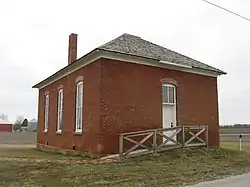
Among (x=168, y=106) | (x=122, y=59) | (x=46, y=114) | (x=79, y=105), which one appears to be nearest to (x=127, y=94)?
(x=122, y=59)

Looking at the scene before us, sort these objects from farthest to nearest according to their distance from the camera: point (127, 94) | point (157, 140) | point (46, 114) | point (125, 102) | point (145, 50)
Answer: point (46, 114)
point (145, 50)
point (157, 140)
point (127, 94)
point (125, 102)

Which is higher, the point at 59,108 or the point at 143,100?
the point at 143,100

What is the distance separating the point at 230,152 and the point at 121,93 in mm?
6982

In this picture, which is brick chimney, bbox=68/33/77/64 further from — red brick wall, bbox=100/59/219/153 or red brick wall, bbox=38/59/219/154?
red brick wall, bbox=100/59/219/153

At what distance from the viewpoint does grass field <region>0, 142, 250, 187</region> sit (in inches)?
422

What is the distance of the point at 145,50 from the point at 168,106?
11.3 feet

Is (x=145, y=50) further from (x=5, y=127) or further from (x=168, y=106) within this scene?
(x=5, y=127)

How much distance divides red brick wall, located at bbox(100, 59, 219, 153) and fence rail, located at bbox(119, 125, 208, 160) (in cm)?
69

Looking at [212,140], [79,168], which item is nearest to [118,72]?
[79,168]

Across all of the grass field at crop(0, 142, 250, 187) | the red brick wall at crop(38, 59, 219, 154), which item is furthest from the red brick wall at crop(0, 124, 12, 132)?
the grass field at crop(0, 142, 250, 187)

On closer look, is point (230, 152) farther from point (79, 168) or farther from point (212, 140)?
point (79, 168)

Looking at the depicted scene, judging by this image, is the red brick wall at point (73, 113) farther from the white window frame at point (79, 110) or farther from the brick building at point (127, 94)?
the white window frame at point (79, 110)

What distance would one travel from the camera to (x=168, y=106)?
19391mm

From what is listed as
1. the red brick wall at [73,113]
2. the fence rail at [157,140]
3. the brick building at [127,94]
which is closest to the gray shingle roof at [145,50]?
the brick building at [127,94]
